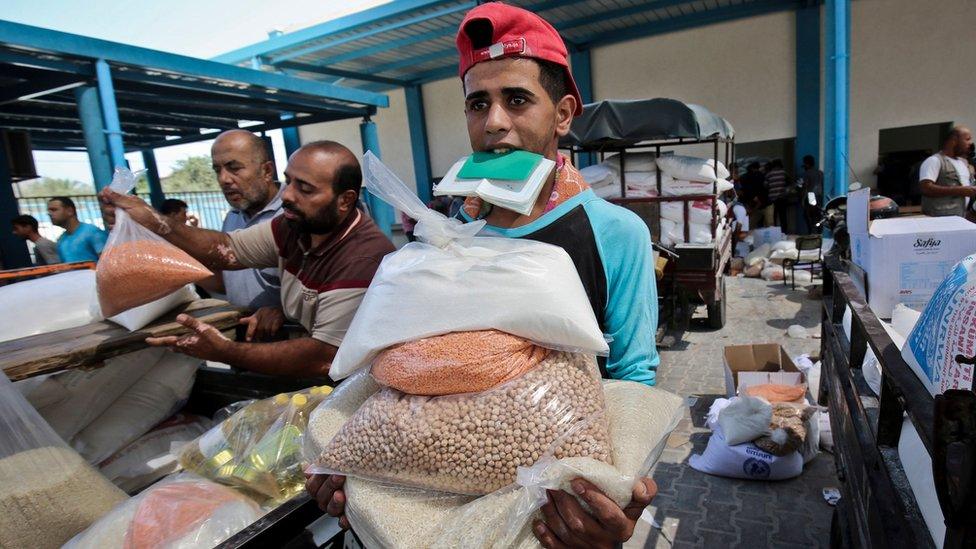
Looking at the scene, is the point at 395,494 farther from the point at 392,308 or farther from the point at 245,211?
the point at 245,211

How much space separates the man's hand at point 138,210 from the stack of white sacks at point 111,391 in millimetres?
315

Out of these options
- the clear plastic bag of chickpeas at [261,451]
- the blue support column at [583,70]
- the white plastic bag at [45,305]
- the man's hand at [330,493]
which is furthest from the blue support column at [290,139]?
the man's hand at [330,493]

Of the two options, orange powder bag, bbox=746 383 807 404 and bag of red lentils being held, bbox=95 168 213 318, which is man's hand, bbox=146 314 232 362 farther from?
orange powder bag, bbox=746 383 807 404

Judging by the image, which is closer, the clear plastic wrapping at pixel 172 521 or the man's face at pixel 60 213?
the clear plastic wrapping at pixel 172 521

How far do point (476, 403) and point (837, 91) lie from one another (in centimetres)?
993

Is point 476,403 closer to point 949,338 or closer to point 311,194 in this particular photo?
point 949,338

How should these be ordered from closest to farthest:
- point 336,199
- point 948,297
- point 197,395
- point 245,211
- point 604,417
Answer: point 604,417 < point 948,297 < point 336,199 < point 197,395 < point 245,211

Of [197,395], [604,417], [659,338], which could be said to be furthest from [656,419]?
[659,338]

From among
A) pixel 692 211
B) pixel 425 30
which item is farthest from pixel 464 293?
pixel 425 30

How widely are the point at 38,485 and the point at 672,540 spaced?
8.72ft

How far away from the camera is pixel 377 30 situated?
10969 millimetres

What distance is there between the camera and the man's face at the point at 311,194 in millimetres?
2035

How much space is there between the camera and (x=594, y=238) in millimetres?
1146

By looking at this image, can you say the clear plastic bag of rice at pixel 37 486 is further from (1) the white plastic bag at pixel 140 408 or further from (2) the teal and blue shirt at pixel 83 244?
(2) the teal and blue shirt at pixel 83 244
